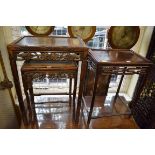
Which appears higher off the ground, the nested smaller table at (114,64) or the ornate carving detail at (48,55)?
the ornate carving detail at (48,55)

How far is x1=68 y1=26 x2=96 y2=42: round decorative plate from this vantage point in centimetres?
171

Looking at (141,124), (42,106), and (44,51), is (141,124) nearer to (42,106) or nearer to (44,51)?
(42,106)

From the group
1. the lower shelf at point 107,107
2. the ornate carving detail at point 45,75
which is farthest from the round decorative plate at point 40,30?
the lower shelf at point 107,107

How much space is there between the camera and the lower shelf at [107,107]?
171 centimetres

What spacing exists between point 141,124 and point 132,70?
926 mm

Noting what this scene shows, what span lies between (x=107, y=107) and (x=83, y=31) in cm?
95

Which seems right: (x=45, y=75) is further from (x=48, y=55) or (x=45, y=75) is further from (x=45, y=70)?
(x=48, y=55)

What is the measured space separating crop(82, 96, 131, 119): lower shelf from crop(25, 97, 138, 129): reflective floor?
0.08 metres

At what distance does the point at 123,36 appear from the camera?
1.76 m

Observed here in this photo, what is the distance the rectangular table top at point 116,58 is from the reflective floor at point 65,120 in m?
0.67

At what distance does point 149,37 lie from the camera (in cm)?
175

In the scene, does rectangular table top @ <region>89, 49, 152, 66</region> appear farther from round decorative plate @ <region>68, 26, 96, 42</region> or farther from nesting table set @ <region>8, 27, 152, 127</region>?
round decorative plate @ <region>68, 26, 96, 42</region>

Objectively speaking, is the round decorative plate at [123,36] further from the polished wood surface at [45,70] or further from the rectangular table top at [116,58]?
the polished wood surface at [45,70]
